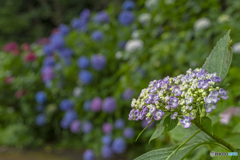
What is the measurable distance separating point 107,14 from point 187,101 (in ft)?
10.8

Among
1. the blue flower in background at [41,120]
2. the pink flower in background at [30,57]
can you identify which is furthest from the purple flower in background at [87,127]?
the pink flower in background at [30,57]

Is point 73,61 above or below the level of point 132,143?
above

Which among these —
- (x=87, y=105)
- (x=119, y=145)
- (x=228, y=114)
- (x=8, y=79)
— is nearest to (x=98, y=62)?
(x=87, y=105)

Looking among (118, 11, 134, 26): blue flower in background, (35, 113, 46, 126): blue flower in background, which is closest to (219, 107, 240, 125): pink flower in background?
(118, 11, 134, 26): blue flower in background

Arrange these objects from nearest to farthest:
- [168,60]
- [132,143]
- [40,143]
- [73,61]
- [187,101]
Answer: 1. [187,101]
2. [168,60]
3. [132,143]
4. [73,61]
5. [40,143]

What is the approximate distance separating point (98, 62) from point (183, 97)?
2.53 m

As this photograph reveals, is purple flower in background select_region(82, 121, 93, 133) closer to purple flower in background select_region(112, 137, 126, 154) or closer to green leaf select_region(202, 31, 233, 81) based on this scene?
purple flower in background select_region(112, 137, 126, 154)

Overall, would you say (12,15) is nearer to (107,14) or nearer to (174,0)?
(107,14)

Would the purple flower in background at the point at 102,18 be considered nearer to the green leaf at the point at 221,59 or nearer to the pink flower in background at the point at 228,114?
the pink flower in background at the point at 228,114

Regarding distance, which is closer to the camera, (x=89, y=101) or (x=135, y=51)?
(x=135, y=51)

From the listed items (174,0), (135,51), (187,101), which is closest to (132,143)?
(135,51)

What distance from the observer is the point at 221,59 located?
76 cm

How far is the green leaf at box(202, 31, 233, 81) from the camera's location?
74cm

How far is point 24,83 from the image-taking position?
397cm
